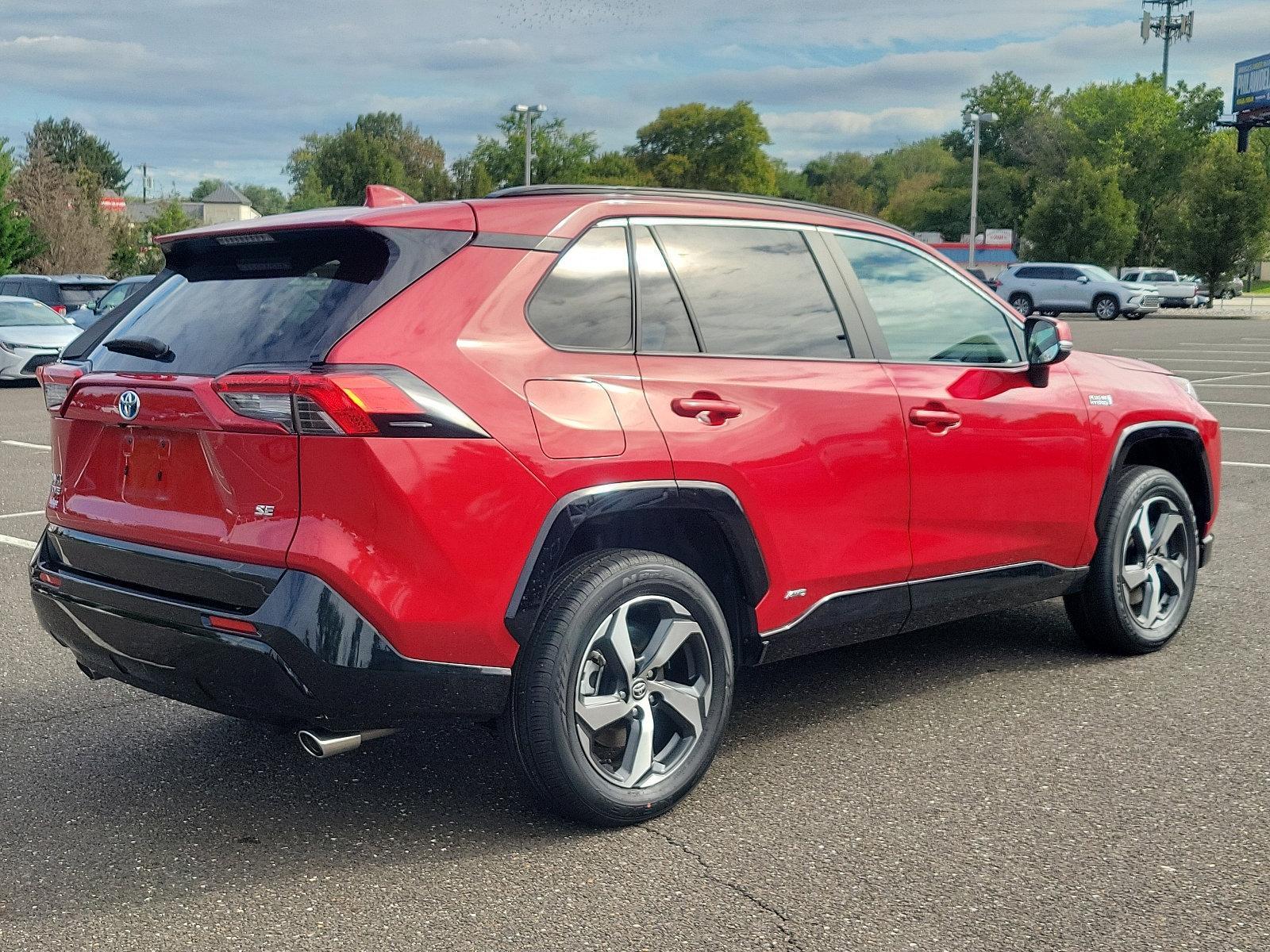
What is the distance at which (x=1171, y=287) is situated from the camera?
171ft

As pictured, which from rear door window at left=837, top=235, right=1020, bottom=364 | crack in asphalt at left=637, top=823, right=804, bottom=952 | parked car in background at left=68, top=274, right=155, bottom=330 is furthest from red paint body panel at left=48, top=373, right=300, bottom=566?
parked car in background at left=68, top=274, right=155, bottom=330

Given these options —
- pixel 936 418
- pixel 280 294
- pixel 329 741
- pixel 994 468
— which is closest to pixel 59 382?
pixel 280 294

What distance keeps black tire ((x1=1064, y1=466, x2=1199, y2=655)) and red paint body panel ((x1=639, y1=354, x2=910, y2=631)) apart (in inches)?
49.2

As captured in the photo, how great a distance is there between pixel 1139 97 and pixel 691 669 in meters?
102

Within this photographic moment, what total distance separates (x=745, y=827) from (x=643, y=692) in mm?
452

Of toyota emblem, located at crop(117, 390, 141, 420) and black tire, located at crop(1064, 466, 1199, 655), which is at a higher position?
toyota emblem, located at crop(117, 390, 141, 420)

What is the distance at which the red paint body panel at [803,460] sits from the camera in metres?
3.87

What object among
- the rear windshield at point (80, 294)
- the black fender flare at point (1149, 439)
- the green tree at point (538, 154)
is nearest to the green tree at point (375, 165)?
the green tree at point (538, 154)

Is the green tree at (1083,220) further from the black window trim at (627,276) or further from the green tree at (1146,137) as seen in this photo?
the black window trim at (627,276)

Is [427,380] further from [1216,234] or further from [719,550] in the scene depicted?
[1216,234]

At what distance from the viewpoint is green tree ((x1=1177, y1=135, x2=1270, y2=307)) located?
50.1m

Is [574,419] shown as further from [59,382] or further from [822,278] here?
[59,382]

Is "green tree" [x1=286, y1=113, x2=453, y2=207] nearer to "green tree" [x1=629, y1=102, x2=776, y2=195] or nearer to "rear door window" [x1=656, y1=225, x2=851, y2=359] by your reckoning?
"green tree" [x1=629, y1=102, x2=776, y2=195]

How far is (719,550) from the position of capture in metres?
4.02
